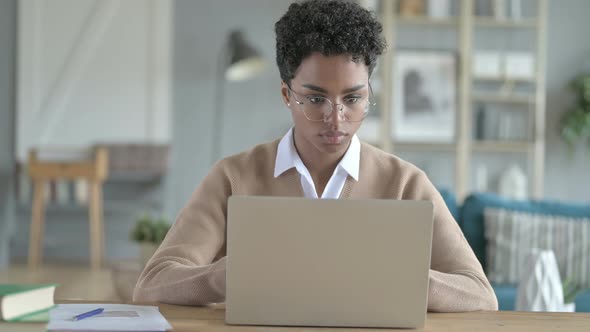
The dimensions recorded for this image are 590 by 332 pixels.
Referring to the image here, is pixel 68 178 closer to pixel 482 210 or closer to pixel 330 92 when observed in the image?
pixel 482 210

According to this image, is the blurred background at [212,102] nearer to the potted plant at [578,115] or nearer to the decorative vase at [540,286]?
the potted plant at [578,115]

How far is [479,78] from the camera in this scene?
7145mm

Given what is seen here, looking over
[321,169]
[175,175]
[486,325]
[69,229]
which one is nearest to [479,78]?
[175,175]

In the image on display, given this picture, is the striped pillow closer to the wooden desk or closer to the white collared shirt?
the white collared shirt

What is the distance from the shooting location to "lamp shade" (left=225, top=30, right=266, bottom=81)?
685 centimetres

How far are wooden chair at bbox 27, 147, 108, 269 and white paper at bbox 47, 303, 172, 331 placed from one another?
542 centimetres

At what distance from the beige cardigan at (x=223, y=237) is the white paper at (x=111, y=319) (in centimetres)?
15

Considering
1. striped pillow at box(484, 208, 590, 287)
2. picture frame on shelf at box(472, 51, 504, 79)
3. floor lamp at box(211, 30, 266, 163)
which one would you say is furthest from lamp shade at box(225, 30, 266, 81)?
striped pillow at box(484, 208, 590, 287)

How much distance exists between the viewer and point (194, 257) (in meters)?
1.80

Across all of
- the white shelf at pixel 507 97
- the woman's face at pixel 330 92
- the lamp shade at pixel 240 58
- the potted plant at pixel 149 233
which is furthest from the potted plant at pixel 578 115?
the woman's face at pixel 330 92

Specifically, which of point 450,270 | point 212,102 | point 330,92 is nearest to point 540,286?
point 450,270

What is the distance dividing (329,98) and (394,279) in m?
0.55

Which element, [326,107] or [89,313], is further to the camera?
[326,107]

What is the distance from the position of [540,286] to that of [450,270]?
909 mm
